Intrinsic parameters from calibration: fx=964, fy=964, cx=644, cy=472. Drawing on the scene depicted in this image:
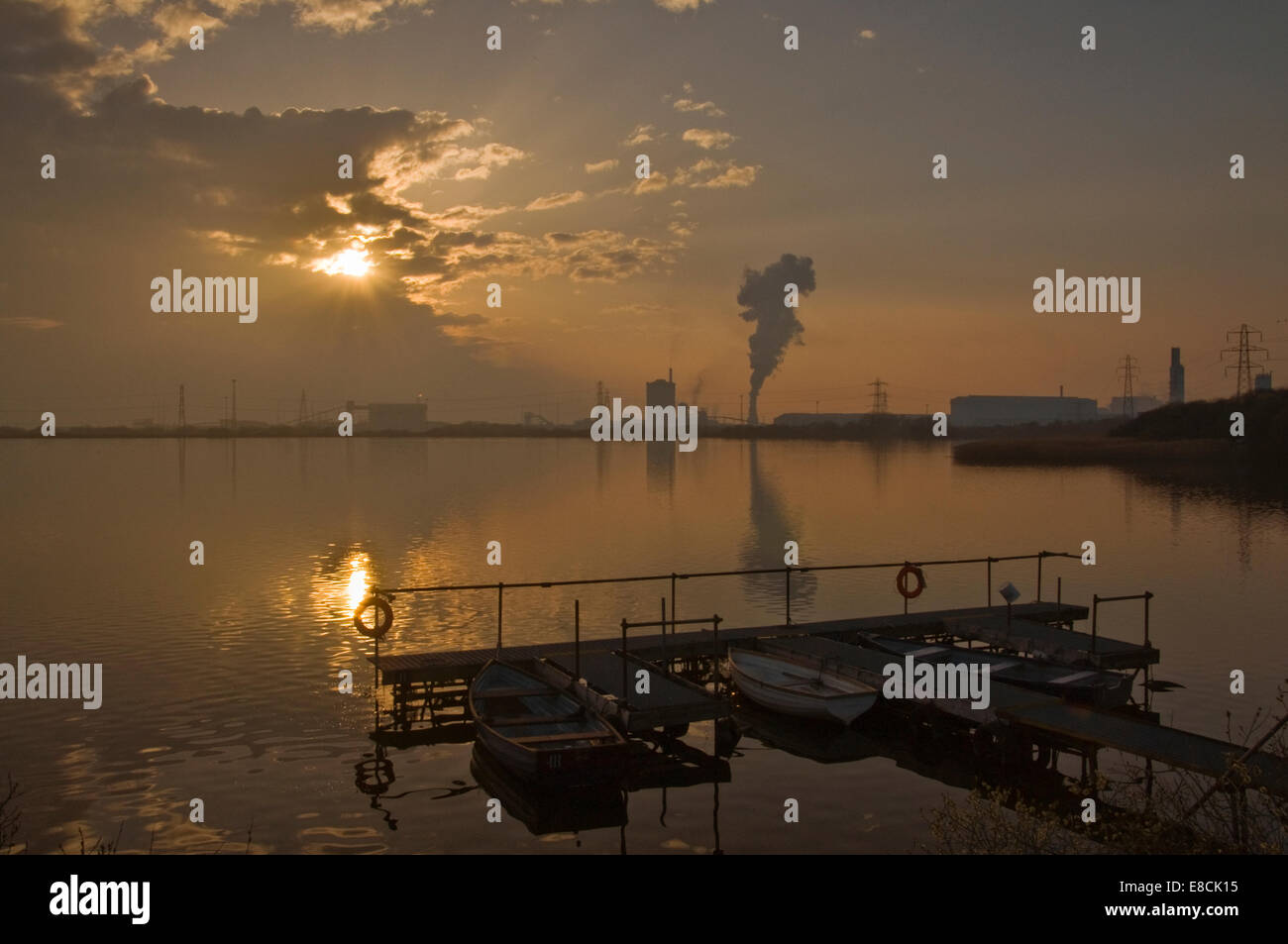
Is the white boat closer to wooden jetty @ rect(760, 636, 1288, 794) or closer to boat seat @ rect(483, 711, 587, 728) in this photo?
wooden jetty @ rect(760, 636, 1288, 794)

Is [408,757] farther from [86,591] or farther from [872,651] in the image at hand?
[86,591]

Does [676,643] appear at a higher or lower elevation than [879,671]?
higher

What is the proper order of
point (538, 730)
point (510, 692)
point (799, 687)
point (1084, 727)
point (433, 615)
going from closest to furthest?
1. point (1084, 727)
2. point (538, 730)
3. point (510, 692)
4. point (799, 687)
5. point (433, 615)

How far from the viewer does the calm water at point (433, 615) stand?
773 inches

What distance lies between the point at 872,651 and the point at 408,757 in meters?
13.9

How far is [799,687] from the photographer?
2577 centimetres

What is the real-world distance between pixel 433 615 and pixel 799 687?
18.8 meters

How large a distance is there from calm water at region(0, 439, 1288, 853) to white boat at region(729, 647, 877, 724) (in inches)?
57.7

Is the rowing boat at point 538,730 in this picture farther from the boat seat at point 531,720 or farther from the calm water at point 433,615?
the calm water at point 433,615

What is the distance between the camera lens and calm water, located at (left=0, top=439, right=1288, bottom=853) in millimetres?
19625

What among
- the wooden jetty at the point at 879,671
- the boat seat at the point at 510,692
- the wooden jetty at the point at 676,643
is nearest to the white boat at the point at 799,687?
the wooden jetty at the point at 879,671

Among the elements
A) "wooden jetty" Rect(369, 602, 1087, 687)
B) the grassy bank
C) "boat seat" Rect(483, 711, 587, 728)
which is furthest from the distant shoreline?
"boat seat" Rect(483, 711, 587, 728)

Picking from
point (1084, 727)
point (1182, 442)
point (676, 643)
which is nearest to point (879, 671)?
point (676, 643)

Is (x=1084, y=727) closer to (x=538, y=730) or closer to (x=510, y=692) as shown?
(x=538, y=730)
